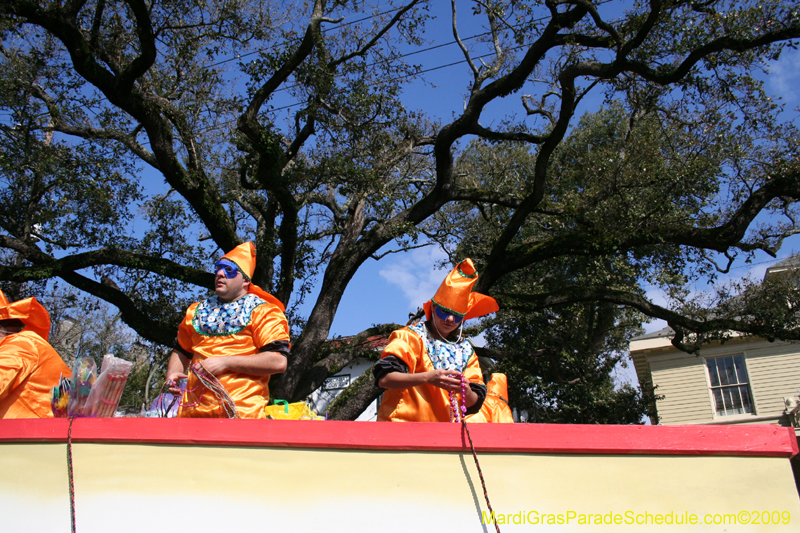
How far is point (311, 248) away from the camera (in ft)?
35.7

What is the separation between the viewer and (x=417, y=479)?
257 cm

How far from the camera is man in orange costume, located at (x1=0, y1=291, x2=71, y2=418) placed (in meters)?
3.58

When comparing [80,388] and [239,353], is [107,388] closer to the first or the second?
[80,388]

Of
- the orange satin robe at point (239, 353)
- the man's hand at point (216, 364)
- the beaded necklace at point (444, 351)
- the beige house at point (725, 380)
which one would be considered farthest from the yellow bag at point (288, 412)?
the beige house at point (725, 380)

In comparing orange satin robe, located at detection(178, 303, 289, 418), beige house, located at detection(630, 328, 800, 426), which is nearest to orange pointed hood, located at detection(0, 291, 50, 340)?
orange satin robe, located at detection(178, 303, 289, 418)

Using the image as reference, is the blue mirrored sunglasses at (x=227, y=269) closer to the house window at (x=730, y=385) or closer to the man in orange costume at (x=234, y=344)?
the man in orange costume at (x=234, y=344)

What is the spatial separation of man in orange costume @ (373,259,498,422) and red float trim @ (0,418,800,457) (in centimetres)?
42

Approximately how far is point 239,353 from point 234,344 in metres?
0.07

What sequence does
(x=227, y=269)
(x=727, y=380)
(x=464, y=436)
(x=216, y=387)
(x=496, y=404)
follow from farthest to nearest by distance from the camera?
(x=727, y=380), (x=496, y=404), (x=227, y=269), (x=216, y=387), (x=464, y=436)

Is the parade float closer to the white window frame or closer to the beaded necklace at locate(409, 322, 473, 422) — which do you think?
the beaded necklace at locate(409, 322, 473, 422)

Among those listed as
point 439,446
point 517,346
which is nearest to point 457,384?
point 439,446

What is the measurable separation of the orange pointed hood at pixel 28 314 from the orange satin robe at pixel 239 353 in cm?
128

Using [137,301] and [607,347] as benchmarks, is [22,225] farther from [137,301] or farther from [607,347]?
[607,347]

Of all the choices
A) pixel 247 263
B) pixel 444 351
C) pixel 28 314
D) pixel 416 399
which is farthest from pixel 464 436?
pixel 28 314
